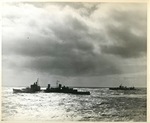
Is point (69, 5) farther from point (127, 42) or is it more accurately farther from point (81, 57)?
point (127, 42)

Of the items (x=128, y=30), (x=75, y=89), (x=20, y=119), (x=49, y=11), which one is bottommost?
(x=20, y=119)

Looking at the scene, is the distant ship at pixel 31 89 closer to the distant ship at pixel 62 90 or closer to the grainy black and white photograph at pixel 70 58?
the grainy black and white photograph at pixel 70 58

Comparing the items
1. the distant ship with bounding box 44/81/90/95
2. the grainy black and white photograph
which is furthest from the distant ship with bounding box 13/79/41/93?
the distant ship with bounding box 44/81/90/95

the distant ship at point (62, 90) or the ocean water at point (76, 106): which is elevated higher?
the distant ship at point (62, 90)

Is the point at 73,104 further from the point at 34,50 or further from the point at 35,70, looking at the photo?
the point at 34,50

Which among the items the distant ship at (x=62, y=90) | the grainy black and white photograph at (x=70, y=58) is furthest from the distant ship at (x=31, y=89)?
the distant ship at (x=62, y=90)

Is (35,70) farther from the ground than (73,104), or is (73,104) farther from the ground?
(35,70)

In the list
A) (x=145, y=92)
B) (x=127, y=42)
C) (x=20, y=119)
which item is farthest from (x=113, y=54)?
(x=20, y=119)

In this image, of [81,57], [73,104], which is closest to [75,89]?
[73,104]
